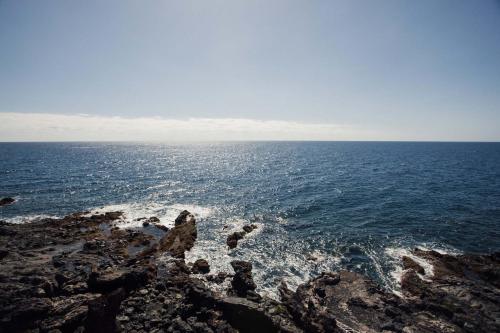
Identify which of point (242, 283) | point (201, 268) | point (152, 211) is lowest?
point (201, 268)

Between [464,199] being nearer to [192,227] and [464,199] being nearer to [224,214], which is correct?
[224,214]

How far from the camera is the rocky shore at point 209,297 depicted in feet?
57.7

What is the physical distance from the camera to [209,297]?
20156 mm

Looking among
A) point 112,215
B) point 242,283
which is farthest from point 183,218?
point 242,283

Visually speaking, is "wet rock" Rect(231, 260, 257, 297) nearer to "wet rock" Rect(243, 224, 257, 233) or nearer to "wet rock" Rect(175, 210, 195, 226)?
"wet rock" Rect(243, 224, 257, 233)

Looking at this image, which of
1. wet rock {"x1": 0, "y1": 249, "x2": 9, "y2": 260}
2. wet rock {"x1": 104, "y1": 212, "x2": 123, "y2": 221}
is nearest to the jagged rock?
wet rock {"x1": 104, "y1": 212, "x2": 123, "y2": 221}

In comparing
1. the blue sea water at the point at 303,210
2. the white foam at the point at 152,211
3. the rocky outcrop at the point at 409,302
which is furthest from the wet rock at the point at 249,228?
the rocky outcrop at the point at 409,302

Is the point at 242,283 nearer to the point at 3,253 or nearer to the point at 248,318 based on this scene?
the point at 248,318

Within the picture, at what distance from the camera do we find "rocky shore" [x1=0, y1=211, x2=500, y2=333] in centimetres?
1759

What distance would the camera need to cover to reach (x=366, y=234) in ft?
118

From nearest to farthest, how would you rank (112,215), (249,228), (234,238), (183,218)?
1. (234,238)
2. (249,228)
3. (183,218)
4. (112,215)

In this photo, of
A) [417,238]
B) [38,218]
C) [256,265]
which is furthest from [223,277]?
[38,218]

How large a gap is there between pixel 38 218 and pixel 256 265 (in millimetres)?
38971

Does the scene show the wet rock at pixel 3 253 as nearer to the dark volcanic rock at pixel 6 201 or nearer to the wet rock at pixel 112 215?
the wet rock at pixel 112 215
